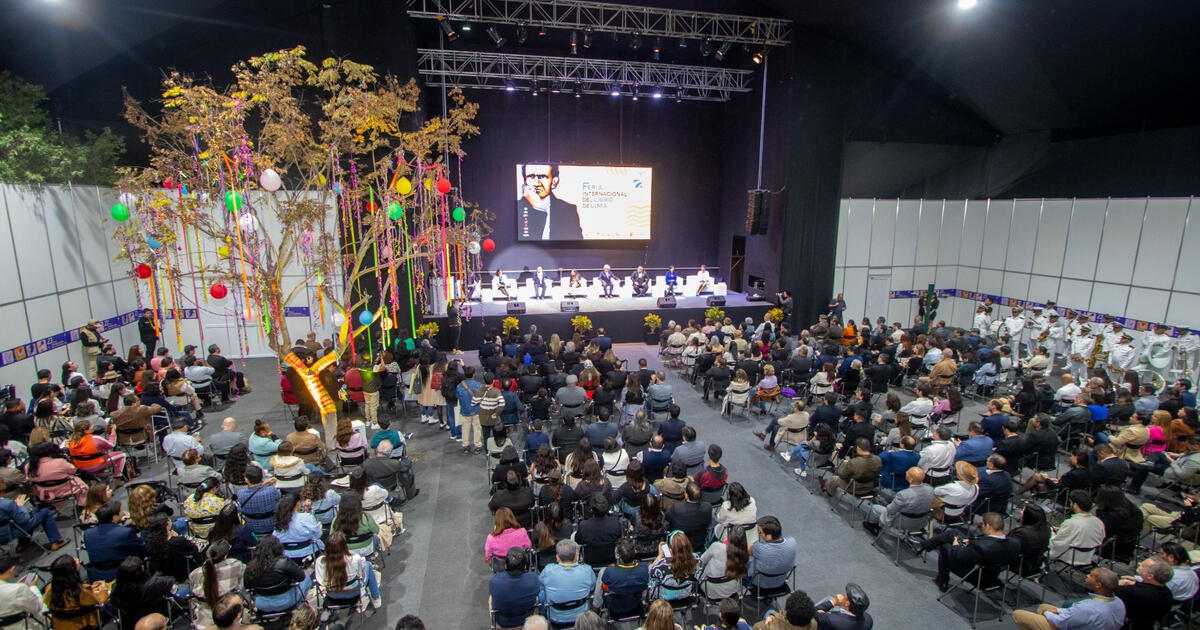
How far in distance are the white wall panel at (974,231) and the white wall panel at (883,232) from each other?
1965 millimetres

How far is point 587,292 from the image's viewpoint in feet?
54.5

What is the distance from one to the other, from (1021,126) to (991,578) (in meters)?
14.3

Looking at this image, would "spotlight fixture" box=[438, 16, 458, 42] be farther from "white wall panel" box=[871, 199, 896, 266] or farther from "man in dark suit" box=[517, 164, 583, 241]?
"white wall panel" box=[871, 199, 896, 266]

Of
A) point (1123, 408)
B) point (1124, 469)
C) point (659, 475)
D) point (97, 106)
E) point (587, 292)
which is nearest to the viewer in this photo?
point (1124, 469)

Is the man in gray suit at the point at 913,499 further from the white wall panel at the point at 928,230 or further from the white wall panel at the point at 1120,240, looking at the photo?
the white wall panel at the point at 928,230

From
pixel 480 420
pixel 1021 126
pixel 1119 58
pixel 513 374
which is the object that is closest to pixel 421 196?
pixel 513 374

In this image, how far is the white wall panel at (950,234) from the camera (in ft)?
51.7

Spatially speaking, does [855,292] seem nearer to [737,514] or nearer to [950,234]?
[950,234]

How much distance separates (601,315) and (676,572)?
972 cm

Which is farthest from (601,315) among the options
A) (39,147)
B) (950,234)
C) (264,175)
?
(39,147)

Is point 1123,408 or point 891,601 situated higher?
point 1123,408

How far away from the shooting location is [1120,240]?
12.1 metres

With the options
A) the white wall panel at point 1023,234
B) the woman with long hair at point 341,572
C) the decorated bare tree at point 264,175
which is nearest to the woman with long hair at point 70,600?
the woman with long hair at point 341,572

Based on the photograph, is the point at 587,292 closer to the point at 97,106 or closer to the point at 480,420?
the point at 480,420
